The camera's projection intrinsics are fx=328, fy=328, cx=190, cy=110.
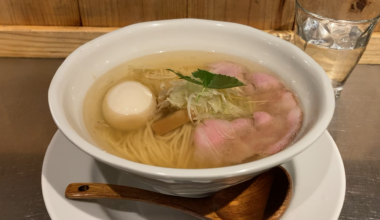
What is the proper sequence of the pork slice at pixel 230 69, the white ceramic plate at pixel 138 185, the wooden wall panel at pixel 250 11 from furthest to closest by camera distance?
the wooden wall panel at pixel 250 11 → the pork slice at pixel 230 69 → the white ceramic plate at pixel 138 185

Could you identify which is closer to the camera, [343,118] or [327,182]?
[327,182]

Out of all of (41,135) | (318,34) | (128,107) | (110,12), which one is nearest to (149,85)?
(128,107)

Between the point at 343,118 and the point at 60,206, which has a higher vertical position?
the point at 60,206

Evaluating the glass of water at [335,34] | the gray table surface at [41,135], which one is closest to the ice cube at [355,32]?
the glass of water at [335,34]

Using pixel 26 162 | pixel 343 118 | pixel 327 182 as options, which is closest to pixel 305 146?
pixel 327 182

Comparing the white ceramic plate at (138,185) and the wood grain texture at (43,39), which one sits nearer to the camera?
the white ceramic plate at (138,185)

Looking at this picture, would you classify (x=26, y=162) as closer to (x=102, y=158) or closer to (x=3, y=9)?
(x=102, y=158)

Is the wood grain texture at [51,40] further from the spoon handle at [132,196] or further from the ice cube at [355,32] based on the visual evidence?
the spoon handle at [132,196]

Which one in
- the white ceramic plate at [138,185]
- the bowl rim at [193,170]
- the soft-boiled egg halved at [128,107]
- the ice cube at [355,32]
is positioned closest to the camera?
the bowl rim at [193,170]

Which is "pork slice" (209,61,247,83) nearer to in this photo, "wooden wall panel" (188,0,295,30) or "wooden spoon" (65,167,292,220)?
"wooden spoon" (65,167,292,220)
